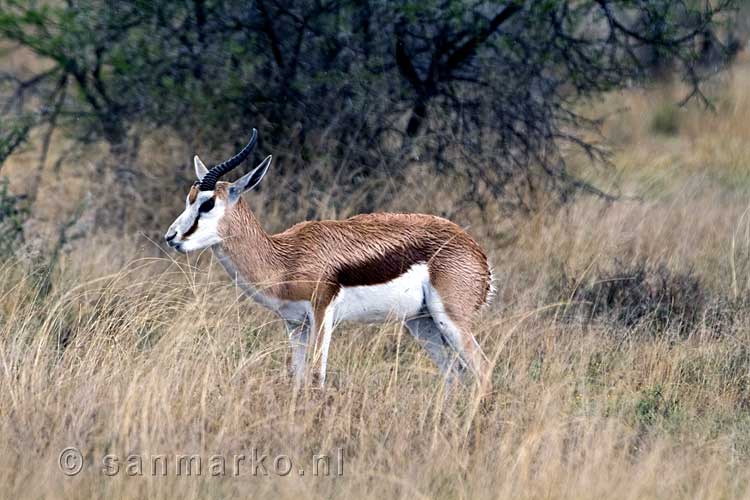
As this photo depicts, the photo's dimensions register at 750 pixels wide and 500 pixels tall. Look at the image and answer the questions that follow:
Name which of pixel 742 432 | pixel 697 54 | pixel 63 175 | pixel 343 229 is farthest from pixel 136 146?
pixel 742 432

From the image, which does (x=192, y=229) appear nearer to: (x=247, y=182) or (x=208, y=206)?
(x=208, y=206)

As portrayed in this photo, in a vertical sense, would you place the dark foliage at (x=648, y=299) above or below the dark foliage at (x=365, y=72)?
below

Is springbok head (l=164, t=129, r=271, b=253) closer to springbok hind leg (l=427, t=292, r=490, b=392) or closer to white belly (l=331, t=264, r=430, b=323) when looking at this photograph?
white belly (l=331, t=264, r=430, b=323)

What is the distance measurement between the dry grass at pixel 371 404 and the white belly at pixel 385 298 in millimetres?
A: 129

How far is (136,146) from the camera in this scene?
34.1ft

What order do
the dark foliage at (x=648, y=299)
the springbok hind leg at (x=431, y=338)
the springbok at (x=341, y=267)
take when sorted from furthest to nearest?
the dark foliage at (x=648, y=299), the springbok hind leg at (x=431, y=338), the springbok at (x=341, y=267)

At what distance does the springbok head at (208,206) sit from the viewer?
20.7 ft

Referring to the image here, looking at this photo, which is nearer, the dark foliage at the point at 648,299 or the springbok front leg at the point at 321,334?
the springbok front leg at the point at 321,334

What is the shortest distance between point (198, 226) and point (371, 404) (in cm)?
143

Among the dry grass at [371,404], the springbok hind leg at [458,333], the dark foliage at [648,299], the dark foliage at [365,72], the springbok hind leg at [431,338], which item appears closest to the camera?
the dry grass at [371,404]

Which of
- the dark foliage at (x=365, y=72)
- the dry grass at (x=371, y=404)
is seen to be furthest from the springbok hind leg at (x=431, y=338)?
the dark foliage at (x=365, y=72)

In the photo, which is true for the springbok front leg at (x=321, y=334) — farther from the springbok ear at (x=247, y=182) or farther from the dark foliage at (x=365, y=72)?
the dark foliage at (x=365, y=72)

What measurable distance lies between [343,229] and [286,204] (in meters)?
3.11

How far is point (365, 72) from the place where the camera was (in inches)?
375
